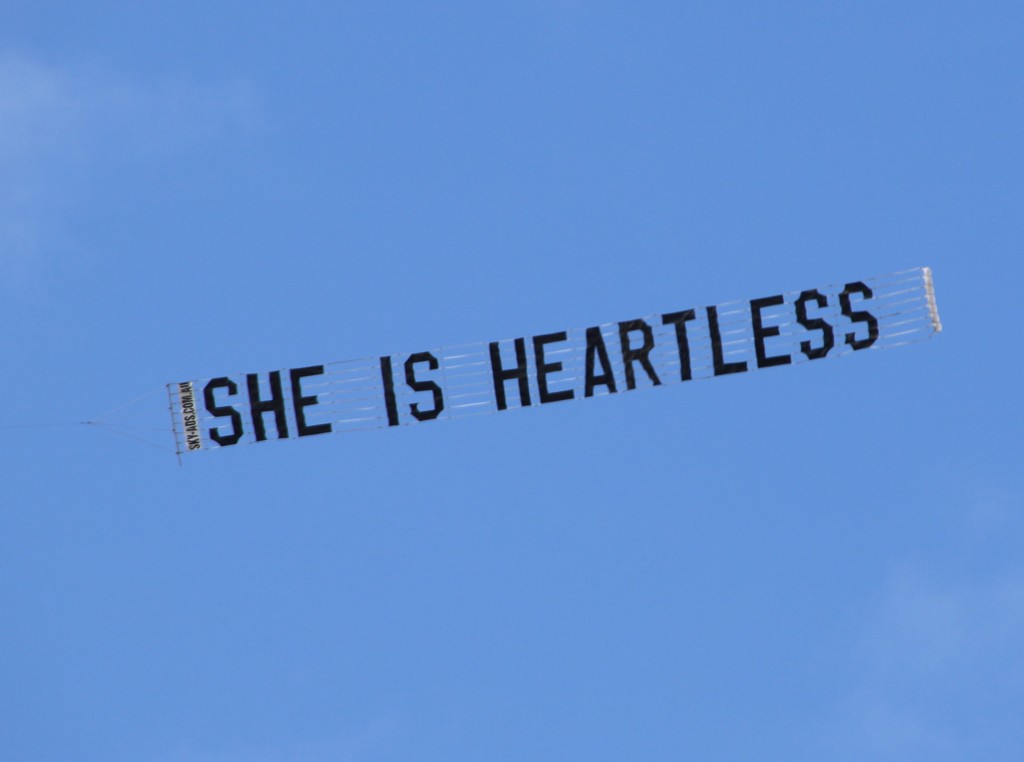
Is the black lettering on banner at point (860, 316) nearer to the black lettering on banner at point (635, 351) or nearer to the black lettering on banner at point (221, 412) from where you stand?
the black lettering on banner at point (635, 351)

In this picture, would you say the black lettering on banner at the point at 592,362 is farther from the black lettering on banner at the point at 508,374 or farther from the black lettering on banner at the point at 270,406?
the black lettering on banner at the point at 270,406

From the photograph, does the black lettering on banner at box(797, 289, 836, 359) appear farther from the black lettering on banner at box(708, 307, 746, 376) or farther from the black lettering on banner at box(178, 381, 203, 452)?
the black lettering on banner at box(178, 381, 203, 452)

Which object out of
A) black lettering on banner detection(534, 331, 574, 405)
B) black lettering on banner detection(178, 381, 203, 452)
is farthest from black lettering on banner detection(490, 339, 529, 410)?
black lettering on banner detection(178, 381, 203, 452)

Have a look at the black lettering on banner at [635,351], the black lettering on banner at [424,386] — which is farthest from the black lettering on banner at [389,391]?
the black lettering on banner at [635,351]

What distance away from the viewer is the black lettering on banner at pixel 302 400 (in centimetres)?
6350

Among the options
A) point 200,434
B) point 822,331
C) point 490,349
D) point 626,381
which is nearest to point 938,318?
point 822,331

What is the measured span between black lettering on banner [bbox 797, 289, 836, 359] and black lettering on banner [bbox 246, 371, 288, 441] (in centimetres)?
1594

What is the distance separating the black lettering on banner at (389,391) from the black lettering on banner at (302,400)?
1.91 metres

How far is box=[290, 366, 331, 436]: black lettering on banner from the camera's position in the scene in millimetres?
63500

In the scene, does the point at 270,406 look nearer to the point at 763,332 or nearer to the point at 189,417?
the point at 189,417

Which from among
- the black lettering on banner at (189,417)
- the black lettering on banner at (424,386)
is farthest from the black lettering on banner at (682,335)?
the black lettering on banner at (189,417)

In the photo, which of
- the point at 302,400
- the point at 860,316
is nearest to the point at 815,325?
the point at 860,316

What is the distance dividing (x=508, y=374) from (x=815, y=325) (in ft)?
30.7

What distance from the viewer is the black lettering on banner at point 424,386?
62.9 meters
